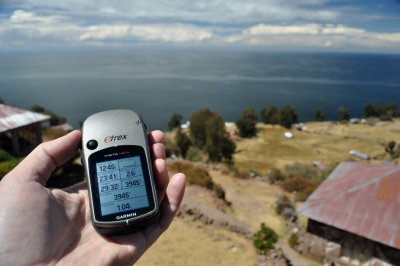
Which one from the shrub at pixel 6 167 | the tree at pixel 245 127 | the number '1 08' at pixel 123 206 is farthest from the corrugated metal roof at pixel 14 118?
the tree at pixel 245 127

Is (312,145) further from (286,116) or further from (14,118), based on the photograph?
(14,118)

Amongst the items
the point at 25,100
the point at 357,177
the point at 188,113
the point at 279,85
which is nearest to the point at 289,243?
the point at 357,177

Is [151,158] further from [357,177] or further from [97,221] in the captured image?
[357,177]

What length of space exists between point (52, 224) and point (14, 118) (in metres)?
10.7

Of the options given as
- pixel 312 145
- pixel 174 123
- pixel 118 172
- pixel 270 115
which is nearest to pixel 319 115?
pixel 270 115

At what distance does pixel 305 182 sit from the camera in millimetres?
17828

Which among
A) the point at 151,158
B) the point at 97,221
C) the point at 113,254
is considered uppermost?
the point at 151,158

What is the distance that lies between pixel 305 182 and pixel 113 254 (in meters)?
17.4

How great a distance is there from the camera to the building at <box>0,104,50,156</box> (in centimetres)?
963

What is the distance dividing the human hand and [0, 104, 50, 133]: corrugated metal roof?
9.12 meters

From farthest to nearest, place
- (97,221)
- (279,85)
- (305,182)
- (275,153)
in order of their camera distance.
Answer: (279,85) → (275,153) → (305,182) → (97,221)

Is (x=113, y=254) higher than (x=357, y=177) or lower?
higher

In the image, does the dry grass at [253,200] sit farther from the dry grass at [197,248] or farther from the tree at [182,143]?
the tree at [182,143]

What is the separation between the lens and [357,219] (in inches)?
379
